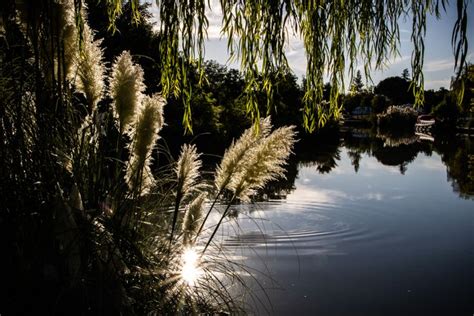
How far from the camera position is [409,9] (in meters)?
1.88

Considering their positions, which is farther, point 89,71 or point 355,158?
point 355,158

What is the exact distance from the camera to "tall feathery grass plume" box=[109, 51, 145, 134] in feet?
7.50

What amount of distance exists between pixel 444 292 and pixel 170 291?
3.15 meters

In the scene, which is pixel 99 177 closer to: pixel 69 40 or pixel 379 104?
pixel 69 40

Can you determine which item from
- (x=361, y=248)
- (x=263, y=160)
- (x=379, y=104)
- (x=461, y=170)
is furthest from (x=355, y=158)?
(x=379, y=104)

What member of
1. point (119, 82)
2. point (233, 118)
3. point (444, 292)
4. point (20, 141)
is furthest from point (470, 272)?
point (233, 118)

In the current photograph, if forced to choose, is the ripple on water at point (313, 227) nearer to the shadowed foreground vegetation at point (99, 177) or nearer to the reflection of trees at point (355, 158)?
the shadowed foreground vegetation at point (99, 177)

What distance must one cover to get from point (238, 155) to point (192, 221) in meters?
0.42

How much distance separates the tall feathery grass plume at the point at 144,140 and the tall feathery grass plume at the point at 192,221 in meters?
0.26

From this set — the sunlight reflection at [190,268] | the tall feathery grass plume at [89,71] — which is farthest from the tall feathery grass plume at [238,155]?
the tall feathery grass plume at [89,71]

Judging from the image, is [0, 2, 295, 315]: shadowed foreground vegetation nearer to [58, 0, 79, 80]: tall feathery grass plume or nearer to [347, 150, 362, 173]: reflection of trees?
[58, 0, 79, 80]: tall feathery grass plume

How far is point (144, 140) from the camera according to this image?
2258 millimetres

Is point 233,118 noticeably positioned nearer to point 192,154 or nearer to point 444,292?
point 444,292

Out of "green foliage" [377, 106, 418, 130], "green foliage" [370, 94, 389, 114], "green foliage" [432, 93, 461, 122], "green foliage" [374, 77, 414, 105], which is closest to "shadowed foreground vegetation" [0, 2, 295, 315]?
"green foliage" [432, 93, 461, 122]
